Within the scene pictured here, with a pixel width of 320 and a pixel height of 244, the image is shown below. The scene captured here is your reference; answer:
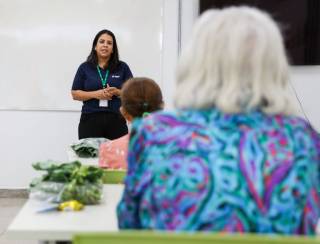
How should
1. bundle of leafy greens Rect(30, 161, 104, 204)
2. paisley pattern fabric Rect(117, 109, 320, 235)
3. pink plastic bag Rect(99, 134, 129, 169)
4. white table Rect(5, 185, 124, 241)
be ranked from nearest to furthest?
1. paisley pattern fabric Rect(117, 109, 320, 235)
2. white table Rect(5, 185, 124, 241)
3. bundle of leafy greens Rect(30, 161, 104, 204)
4. pink plastic bag Rect(99, 134, 129, 169)

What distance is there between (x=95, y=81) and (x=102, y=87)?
8cm

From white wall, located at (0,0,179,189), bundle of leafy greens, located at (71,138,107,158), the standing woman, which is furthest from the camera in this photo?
white wall, located at (0,0,179,189)

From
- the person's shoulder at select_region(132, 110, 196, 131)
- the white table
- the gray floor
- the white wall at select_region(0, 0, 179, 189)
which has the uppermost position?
the person's shoulder at select_region(132, 110, 196, 131)

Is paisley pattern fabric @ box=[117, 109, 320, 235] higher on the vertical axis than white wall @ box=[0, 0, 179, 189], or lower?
higher

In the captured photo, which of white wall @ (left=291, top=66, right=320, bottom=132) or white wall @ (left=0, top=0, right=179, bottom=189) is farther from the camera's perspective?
white wall @ (left=0, top=0, right=179, bottom=189)

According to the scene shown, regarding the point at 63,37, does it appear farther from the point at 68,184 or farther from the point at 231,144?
the point at 231,144

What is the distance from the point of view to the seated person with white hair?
1188 mm

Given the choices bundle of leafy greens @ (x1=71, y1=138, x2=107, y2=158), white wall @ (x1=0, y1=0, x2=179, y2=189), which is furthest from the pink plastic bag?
white wall @ (x1=0, y1=0, x2=179, y2=189)

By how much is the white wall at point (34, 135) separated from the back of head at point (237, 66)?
371 cm

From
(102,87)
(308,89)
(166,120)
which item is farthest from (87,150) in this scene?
(308,89)

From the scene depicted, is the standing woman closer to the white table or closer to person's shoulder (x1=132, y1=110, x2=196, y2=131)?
the white table

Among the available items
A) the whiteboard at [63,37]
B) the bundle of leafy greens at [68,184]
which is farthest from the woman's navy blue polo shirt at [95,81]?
the bundle of leafy greens at [68,184]

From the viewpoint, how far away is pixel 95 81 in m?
4.20

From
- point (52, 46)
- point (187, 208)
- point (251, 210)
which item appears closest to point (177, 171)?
point (187, 208)
